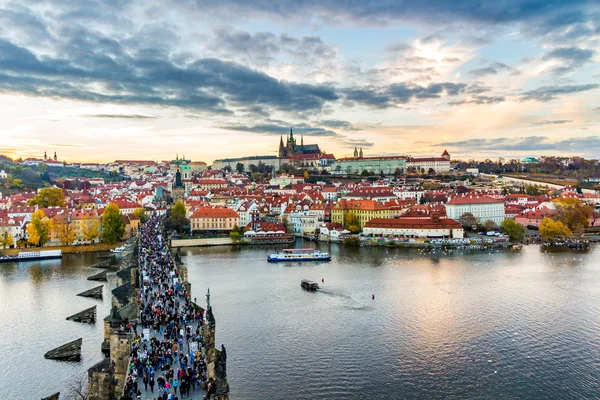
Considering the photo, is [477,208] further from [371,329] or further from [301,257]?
[371,329]

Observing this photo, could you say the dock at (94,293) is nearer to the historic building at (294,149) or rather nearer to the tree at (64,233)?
the tree at (64,233)

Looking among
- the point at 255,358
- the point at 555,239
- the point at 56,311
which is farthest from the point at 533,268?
the point at 56,311

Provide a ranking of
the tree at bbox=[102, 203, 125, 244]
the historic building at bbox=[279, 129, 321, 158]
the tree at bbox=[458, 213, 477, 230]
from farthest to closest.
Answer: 1. the historic building at bbox=[279, 129, 321, 158]
2. the tree at bbox=[458, 213, 477, 230]
3. the tree at bbox=[102, 203, 125, 244]

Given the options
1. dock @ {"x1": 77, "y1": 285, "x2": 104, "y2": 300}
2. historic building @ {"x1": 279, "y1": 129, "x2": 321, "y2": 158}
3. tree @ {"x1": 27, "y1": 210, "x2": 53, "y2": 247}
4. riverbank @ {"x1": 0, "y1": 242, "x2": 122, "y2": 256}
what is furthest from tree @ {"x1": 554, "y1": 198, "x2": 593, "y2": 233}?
A: historic building @ {"x1": 279, "y1": 129, "x2": 321, "y2": 158}

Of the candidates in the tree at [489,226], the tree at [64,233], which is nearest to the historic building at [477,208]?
the tree at [489,226]

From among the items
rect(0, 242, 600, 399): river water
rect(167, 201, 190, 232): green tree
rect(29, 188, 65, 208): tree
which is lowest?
rect(0, 242, 600, 399): river water

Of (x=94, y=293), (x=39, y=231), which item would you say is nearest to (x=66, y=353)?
(x=94, y=293)

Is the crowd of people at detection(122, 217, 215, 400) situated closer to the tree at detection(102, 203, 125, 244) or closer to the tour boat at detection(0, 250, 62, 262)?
the tour boat at detection(0, 250, 62, 262)
